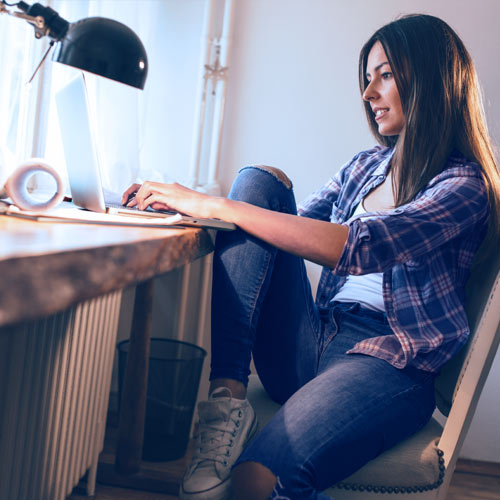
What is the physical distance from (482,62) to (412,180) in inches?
40.5

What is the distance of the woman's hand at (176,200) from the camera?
985mm

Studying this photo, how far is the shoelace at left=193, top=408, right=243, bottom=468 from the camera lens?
35.9 inches

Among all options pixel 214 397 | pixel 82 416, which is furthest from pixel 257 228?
pixel 82 416

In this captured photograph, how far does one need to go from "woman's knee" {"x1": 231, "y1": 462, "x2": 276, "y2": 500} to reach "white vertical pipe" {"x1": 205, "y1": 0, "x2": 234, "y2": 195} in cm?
122

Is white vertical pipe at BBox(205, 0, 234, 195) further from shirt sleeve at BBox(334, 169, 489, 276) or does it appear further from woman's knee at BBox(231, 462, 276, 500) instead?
woman's knee at BBox(231, 462, 276, 500)

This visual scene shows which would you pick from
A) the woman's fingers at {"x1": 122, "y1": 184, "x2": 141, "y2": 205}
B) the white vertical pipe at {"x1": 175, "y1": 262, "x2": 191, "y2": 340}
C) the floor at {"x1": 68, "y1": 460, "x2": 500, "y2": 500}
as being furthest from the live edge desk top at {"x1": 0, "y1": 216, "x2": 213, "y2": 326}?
the white vertical pipe at {"x1": 175, "y1": 262, "x2": 191, "y2": 340}

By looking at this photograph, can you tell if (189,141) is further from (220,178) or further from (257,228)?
(257,228)

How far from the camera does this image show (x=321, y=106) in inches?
77.7

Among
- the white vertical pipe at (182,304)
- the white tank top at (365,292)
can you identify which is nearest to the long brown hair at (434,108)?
the white tank top at (365,292)

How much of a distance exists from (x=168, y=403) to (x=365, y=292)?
83 centimetres

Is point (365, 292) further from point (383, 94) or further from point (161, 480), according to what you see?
point (161, 480)

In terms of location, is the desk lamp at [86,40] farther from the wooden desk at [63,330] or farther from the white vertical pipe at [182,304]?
the white vertical pipe at [182,304]

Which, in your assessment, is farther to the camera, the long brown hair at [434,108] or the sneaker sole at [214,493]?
the long brown hair at [434,108]

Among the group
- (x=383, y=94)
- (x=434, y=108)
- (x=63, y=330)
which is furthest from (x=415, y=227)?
(x=63, y=330)
